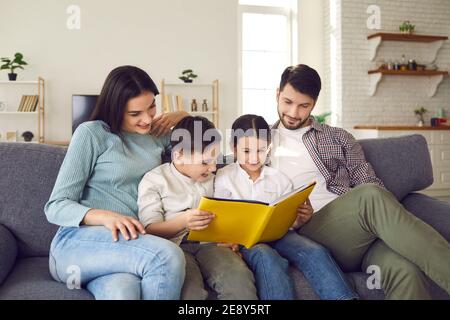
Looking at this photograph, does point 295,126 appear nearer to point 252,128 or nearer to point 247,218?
point 252,128

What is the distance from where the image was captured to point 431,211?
183cm

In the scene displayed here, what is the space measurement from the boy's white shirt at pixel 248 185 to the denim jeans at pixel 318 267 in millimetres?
212

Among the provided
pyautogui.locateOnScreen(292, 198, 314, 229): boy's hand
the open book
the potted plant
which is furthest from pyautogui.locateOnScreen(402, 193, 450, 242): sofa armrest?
the potted plant

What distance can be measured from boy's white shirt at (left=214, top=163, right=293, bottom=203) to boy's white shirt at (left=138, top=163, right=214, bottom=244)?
8 centimetres

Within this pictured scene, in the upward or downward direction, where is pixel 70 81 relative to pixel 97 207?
upward

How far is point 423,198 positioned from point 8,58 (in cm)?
473

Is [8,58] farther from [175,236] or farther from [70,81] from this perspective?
[175,236]

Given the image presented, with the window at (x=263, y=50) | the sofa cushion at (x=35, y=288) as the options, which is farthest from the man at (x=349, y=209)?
the window at (x=263, y=50)

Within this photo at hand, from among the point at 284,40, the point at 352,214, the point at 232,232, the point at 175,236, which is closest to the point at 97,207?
the point at 175,236

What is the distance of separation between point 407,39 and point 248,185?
4649 mm

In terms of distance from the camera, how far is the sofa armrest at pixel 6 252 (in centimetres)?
136

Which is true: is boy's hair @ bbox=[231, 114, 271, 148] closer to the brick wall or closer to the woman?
the woman

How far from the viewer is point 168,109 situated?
5.27 m

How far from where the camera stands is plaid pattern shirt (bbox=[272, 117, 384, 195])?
1864 mm
